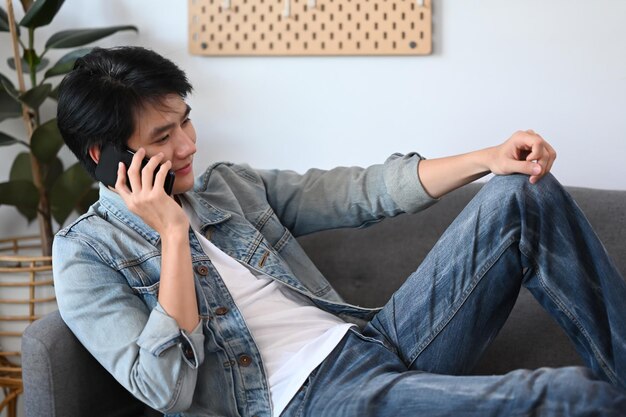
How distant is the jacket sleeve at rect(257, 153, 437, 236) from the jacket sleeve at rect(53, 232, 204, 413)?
42 cm

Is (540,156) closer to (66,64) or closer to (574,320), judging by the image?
(574,320)

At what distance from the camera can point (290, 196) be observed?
1.74m

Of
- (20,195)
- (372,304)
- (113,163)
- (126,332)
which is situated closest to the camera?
(126,332)

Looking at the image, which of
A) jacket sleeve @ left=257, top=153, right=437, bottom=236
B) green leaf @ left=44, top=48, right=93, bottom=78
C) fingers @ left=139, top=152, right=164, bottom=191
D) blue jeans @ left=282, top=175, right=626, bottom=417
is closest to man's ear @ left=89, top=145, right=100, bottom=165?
fingers @ left=139, top=152, right=164, bottom=191

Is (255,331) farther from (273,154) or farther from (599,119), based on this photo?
(599,119)

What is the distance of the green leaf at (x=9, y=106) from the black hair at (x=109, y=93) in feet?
2.18

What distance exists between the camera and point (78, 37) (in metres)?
2.09

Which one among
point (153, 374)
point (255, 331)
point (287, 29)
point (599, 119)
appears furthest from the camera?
point (287, 29)

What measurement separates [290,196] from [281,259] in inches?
6.1

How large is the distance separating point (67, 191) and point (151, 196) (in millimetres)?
809

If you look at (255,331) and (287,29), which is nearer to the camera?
(255,331)

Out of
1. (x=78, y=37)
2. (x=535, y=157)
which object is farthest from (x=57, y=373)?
(x=78, y=37)

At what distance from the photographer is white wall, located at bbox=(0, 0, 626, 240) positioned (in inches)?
78.3

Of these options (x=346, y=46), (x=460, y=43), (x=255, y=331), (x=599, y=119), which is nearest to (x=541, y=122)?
(x=599, y=119)
